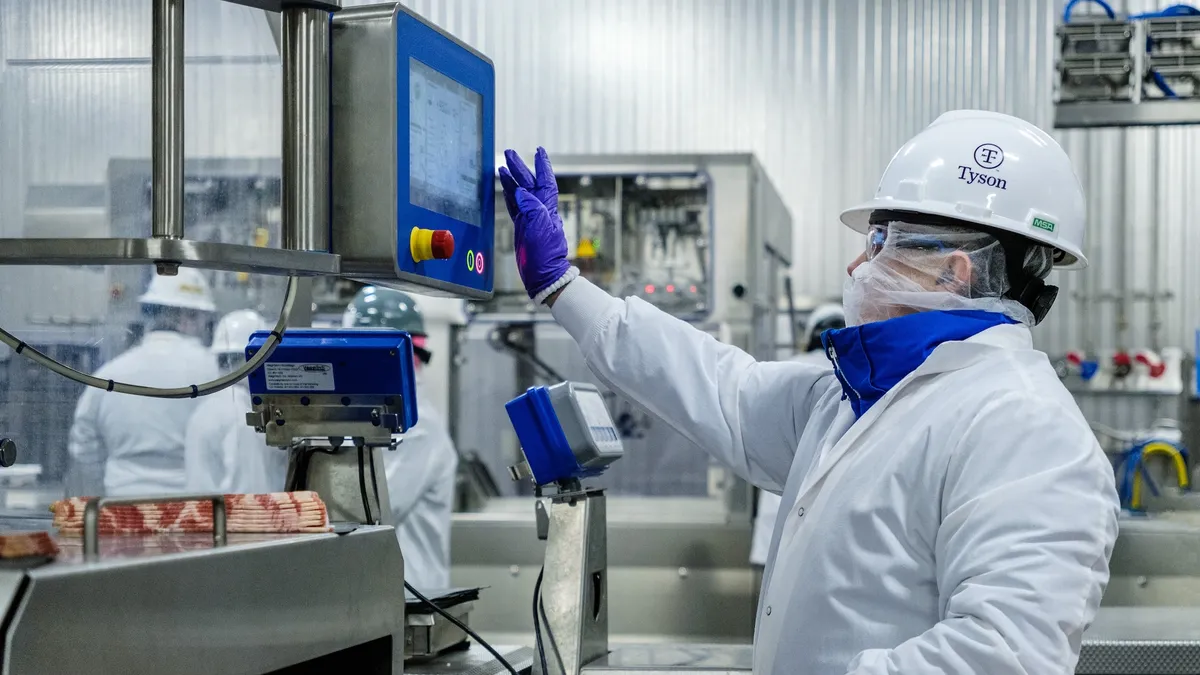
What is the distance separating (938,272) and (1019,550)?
387mm

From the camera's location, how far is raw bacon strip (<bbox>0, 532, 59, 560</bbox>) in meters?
0.83

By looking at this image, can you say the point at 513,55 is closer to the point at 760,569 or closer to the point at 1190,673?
the point at 760,569

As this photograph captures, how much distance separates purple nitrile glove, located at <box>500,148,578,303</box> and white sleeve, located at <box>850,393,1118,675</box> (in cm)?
61

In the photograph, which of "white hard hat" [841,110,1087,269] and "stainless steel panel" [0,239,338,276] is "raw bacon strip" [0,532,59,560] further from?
"white hard hat" [841,110,1087,269]

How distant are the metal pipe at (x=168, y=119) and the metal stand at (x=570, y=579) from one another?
83 cm

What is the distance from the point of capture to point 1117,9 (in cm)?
481

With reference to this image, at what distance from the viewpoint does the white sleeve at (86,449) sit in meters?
1.52

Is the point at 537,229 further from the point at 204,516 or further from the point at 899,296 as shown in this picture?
the point at 204,516

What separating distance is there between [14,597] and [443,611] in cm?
84

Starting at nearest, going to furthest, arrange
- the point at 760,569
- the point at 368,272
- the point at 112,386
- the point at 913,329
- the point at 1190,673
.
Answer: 1. the point at 112,386
2. the point at 368,272
3. the point at 913,329
4. the point at 1190,673
5. the point at 760,569

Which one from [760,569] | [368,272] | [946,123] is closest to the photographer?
[368,272]

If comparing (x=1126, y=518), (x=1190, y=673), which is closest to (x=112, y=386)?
(x=1190, y=673)

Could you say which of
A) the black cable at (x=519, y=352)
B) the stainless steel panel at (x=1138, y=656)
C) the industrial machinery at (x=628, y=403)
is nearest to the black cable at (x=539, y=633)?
the stainless steel panel at (x=1138, y=656)

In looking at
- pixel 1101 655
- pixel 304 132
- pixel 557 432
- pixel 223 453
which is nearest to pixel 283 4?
pixel 304 132
